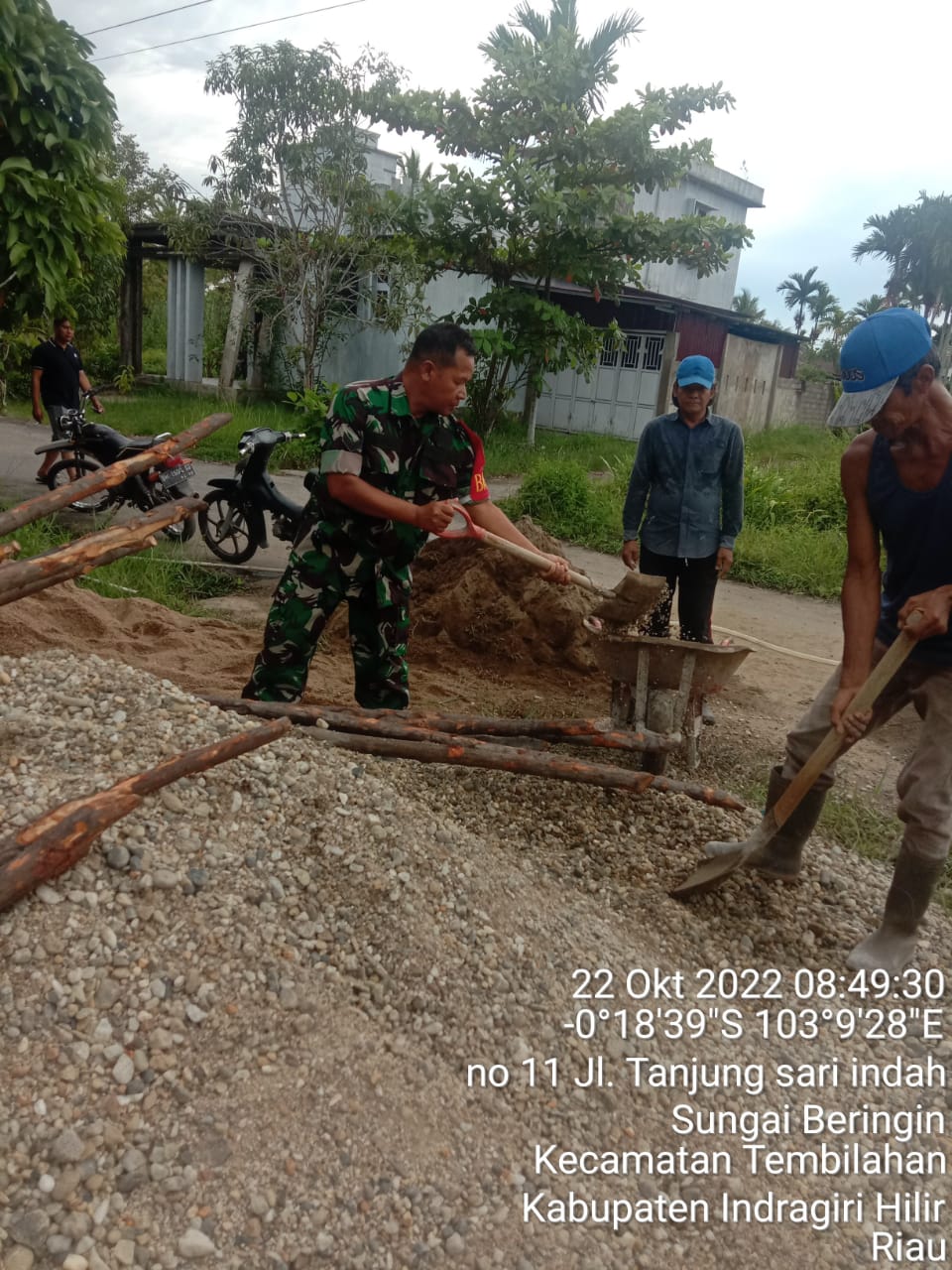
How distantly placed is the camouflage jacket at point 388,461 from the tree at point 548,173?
27.1ft

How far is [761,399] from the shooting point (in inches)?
789

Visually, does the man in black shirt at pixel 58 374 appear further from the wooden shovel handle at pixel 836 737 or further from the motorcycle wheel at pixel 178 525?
the wooden shovel handle at pixel 836 737

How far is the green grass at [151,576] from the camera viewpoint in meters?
5.79

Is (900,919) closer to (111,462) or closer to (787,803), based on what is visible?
(787,803)

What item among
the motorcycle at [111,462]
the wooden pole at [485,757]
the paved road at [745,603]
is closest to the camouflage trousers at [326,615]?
the wooden pole at [485,757]

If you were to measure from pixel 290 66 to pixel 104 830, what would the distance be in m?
13.2

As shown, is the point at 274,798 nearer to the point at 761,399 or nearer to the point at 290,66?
the point at 290,66

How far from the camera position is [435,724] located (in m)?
3.05

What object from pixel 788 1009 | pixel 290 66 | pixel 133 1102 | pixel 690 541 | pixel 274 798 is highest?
pixel 290 66

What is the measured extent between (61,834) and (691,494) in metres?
3.12

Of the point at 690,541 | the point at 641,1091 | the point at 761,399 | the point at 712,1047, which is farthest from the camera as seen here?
the point at 761,399

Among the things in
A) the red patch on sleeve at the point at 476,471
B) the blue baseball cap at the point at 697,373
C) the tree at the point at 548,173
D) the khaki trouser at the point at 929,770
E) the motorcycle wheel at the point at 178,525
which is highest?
the tree at the point at 548,173

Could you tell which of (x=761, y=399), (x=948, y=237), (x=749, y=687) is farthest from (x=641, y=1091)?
(x=948, y=237)

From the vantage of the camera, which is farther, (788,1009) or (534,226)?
(534,226)
